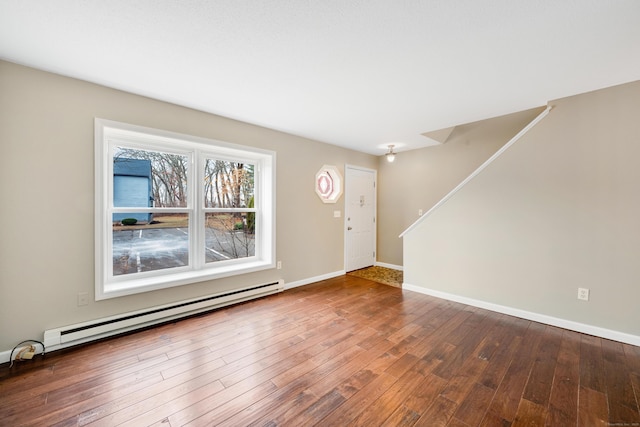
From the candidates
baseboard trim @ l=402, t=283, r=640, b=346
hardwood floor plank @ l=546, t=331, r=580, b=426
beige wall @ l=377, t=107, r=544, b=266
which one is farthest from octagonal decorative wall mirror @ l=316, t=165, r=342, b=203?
hardwood floor plank @ l=546, t=331, r=580, b=426

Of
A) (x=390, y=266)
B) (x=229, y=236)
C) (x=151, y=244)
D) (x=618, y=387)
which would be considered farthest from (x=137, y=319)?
(x=390, y=266)

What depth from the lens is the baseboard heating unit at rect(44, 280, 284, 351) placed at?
226cm

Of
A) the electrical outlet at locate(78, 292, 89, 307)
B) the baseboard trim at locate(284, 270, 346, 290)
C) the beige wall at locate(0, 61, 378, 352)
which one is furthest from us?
the baseboard trim at locate(284, 270, 346, 290)

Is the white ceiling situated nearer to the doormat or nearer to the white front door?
the white front door

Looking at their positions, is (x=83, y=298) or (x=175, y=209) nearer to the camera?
(x=83, y=298)

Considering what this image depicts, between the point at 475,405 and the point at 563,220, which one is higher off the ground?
the point at 563,220

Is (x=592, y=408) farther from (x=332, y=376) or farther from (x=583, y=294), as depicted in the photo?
(x=332, y=376)

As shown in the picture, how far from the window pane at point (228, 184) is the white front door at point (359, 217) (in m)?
1.94

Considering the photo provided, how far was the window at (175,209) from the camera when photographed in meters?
2.62

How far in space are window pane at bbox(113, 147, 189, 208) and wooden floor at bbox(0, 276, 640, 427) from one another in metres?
1.41

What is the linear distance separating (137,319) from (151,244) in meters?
0.81

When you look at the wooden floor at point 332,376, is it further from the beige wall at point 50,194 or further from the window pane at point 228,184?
the window pane at point 228,184

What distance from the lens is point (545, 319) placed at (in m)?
2.86

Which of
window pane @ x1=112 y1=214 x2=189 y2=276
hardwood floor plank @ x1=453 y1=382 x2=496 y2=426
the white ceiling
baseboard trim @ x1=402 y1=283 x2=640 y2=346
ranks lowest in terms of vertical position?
hardwood floor plank @ x1=453 y1=382 x2=496 y2=426
